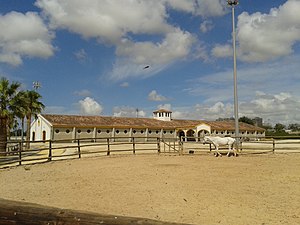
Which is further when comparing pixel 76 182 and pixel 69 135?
pixel 69 135

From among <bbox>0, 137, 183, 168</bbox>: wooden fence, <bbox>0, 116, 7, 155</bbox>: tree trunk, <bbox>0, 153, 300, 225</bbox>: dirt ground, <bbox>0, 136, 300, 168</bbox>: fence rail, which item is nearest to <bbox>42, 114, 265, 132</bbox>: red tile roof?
<bbox>0, 136, 300, 168</bbox>: fence rail

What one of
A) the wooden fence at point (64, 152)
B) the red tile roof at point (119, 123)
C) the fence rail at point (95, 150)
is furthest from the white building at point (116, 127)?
the wooden fence at point (64, 152)

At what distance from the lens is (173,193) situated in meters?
7.48

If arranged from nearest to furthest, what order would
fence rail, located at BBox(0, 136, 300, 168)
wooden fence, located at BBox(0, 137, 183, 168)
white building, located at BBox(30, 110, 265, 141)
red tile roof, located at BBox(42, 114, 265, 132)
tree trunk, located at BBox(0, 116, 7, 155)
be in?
wooden fence, located at BBox(0, 137, 183, 168) < fence rail, located at BBox(0, 136, 300, 168) < tree trunk, located at BBox(0, 116, 7, 155) < white building, located at BBox(30, 110, 265, 141) < red tile roof, located at BBox(42, 114, 265, 132)

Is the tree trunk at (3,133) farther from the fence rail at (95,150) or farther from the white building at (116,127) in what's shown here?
the white building at (116,127)

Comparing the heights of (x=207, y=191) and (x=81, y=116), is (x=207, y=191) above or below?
below

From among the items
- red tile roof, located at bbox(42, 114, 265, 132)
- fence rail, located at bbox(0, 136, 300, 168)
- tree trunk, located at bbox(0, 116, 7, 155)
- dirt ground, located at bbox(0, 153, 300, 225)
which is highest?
red tile roof, located at bbox(42, 114, 265, 132)

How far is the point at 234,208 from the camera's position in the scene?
6070mm

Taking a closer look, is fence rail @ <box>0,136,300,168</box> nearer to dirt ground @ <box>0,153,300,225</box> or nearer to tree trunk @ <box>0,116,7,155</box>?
tree trunk @ <box>0,116,7,155</box>

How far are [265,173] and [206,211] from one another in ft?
17.8

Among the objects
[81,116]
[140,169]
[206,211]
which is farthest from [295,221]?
[81,116]

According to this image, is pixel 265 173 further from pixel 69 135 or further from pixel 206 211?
pixel 69 135

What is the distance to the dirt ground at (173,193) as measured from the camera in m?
5.74

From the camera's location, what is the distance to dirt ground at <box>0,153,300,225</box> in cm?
574
